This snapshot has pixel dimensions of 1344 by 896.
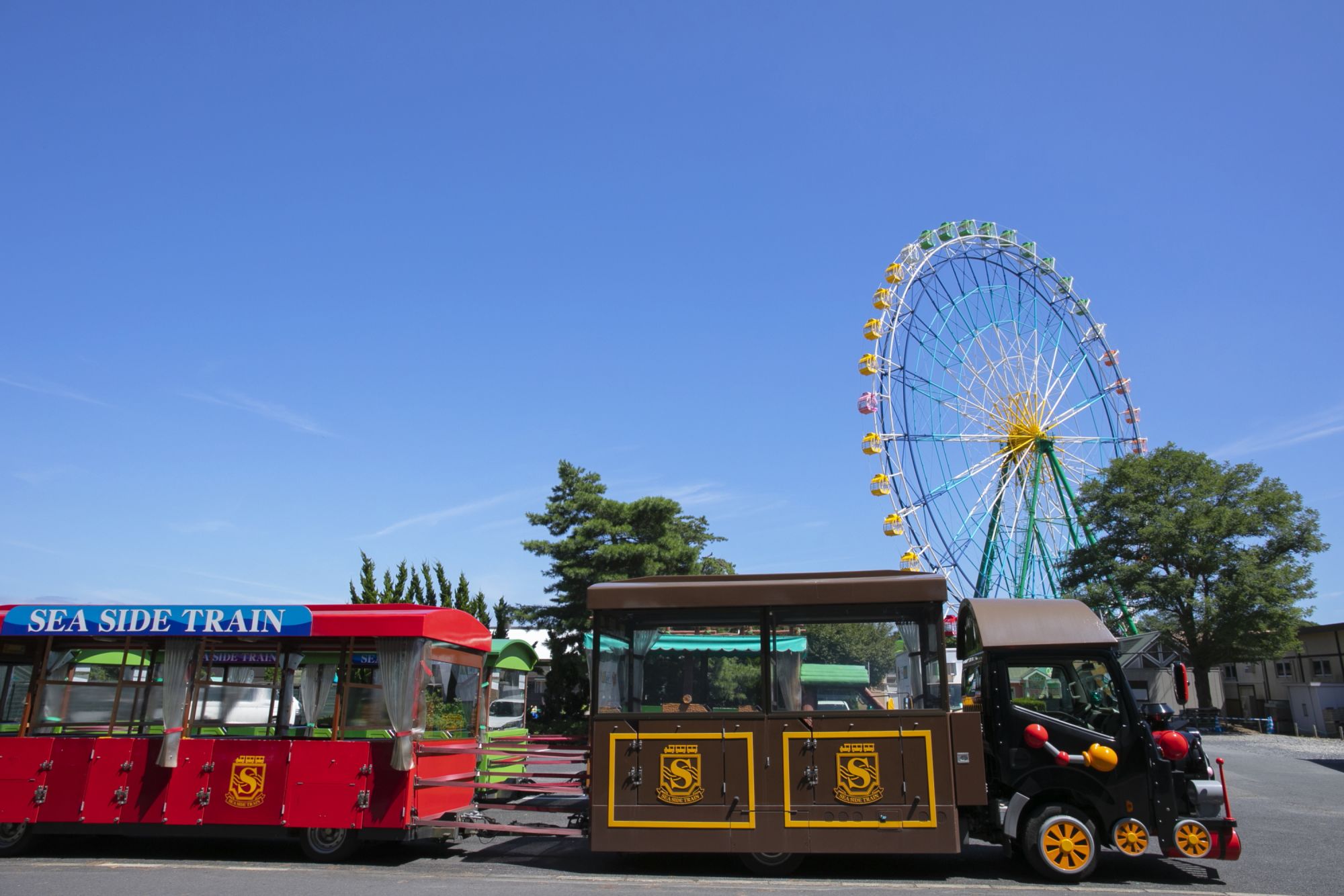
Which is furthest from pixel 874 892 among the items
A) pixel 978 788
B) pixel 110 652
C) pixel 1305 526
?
pixel 1305 526

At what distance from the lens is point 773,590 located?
9398mm

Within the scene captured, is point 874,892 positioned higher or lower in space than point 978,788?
lower

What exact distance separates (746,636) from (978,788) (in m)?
2.64

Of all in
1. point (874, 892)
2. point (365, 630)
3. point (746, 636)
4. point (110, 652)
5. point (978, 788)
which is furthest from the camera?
point (110, 652)

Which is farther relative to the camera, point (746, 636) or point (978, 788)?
point (746, 636)

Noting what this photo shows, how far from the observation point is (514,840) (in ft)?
37.3

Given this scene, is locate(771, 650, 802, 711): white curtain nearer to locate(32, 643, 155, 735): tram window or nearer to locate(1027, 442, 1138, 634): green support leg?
locate(32, 643, 155, 735): tram window

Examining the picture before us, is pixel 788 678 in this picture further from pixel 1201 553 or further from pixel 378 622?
pixel 1201 553

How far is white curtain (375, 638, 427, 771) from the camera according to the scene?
9.96 m

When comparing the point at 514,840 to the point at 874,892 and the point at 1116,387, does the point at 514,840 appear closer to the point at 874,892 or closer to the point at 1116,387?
the point at 874,892

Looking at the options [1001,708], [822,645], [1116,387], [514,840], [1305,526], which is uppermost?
[1116,387]

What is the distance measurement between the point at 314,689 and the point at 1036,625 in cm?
807

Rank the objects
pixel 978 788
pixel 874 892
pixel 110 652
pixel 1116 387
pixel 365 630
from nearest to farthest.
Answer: pixel 874 892, pixel 978 788, pixel 365 630, pixel 110 652, pixel 1116 387

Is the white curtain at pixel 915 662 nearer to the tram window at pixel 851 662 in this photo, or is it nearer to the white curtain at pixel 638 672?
the tram window at pixel 851 662
